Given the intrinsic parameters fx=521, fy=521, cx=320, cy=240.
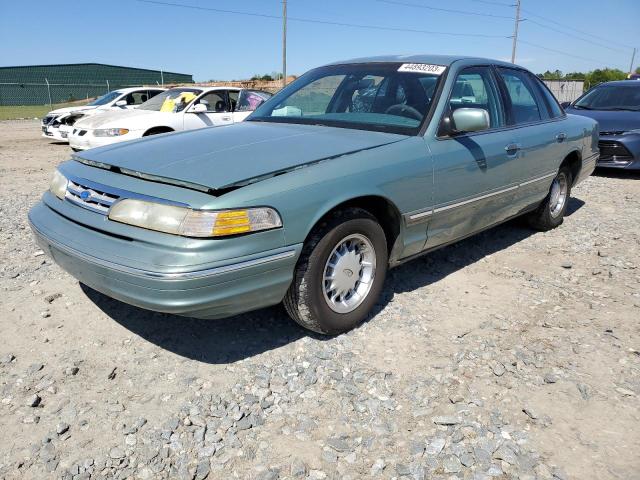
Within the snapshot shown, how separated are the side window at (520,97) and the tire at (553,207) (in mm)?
773

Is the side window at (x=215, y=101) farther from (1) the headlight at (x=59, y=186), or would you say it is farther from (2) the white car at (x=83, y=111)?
(1) the headlight at (x=59, y=186)

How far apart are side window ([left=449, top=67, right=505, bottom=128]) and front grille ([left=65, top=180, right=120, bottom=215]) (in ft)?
7.52

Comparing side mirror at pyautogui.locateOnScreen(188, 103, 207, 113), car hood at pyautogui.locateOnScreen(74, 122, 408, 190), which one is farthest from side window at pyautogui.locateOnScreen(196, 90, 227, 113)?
car hood at pyautogui.locateOnScreen(74, 122, 408, 190)

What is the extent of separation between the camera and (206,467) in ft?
6.86

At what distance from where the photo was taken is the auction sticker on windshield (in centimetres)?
364

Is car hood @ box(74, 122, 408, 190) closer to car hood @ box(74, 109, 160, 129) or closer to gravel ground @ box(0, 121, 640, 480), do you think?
gravel ground @ box(0, 121, 640, 480)

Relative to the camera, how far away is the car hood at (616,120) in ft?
26.8

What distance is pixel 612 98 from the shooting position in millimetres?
9266

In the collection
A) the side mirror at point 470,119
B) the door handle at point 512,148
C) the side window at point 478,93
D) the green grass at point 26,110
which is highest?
the side window at point 478,93

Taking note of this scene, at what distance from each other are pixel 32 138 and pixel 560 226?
14.0m

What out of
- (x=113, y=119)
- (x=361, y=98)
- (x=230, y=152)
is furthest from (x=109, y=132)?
(x=230, y=152)

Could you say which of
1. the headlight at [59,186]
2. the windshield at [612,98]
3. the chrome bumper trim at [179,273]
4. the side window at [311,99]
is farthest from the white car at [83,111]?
the chrome bumper trim at [179,273]

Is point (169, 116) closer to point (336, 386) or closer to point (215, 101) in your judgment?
point (215, 101)

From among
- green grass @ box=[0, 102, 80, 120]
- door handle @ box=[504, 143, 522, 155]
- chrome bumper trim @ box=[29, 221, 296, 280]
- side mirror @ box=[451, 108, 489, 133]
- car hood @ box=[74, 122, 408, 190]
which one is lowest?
green grass @ box=[0, 102, 80, 120]
